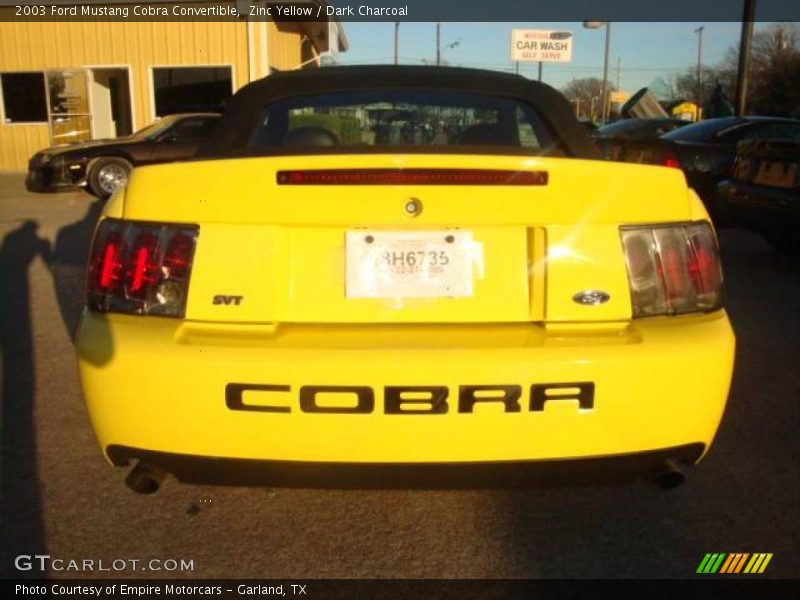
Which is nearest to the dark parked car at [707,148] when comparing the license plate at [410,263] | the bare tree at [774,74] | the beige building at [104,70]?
the license plate at [410,263]

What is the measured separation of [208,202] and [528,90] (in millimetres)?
1466

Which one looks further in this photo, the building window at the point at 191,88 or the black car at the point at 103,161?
the building window at the point at 191,88

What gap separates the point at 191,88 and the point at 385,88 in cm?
1738

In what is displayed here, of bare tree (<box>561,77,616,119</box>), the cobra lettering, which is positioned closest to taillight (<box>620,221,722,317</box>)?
the cobra lettering

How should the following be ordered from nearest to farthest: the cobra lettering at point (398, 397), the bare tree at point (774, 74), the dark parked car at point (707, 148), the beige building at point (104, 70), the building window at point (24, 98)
→ 1. the cobra lettering at point (398, 397)
2. the dark parked car at point (707, 148)
3. the beige building at point (104, 70)
4. the building window at point (24, 98)
5. the bare tree at point (774, 74)

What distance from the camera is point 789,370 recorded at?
4.19 metres

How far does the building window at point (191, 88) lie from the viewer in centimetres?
1880

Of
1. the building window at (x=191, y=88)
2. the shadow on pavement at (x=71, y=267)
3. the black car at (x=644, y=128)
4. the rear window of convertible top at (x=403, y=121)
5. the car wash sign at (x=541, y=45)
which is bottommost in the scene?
the shadow on pavement at (x=71, y=267)

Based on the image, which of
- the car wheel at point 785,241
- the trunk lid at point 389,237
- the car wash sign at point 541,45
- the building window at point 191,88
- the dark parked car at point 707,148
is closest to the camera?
the trunk lid at point 389,237

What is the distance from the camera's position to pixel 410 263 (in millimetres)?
2152

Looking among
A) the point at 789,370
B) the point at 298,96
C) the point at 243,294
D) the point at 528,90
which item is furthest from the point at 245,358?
the point at 789,370

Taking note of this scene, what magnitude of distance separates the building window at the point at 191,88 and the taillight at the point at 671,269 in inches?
698

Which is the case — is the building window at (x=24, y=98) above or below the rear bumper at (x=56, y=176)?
above

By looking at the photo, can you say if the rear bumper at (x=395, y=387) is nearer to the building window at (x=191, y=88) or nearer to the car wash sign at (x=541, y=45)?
the building window at (x=191, y=88)
